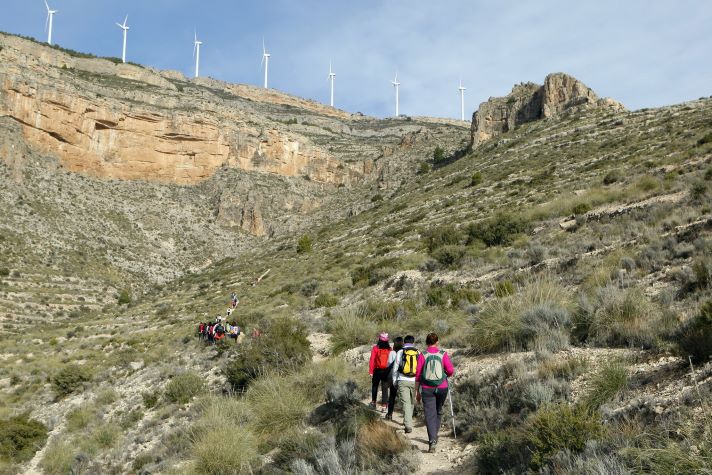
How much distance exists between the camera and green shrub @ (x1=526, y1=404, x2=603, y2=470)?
4402 millimetres

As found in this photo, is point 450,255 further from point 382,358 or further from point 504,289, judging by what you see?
point 382,358

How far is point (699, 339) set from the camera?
5.27 m

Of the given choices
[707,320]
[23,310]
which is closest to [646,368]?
[707,320]

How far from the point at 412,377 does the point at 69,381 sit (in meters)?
17.2

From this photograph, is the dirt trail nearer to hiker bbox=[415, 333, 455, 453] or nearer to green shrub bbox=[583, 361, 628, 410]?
hiker bbox=[415, 333, 455, 453]

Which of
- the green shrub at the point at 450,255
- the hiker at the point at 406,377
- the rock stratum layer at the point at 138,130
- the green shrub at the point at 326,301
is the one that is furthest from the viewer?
the rock stratum layer at the point at 138,130

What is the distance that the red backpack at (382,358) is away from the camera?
794cm

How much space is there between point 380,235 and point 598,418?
2952 cm

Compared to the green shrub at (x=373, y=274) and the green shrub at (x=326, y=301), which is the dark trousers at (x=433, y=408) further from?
the green shrub at (x=373, y=274)

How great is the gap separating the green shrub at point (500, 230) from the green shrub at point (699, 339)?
12.6m

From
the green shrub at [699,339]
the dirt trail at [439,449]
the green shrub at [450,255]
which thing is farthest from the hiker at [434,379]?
the green shrub at [450,255]

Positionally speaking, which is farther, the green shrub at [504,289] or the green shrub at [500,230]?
the green shrub at [500,230]

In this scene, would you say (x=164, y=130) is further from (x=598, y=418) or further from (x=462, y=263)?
(x=598, y=418)

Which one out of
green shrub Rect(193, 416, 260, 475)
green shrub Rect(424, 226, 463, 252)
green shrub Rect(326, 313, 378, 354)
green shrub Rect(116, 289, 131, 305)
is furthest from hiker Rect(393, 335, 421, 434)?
green shrub Rect(116, 289, 131, 305)
